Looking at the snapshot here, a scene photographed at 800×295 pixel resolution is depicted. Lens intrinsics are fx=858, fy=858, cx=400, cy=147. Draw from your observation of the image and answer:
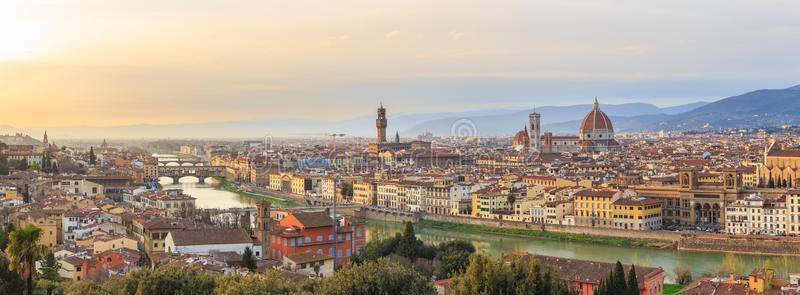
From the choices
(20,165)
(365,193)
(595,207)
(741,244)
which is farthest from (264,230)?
(20,165)

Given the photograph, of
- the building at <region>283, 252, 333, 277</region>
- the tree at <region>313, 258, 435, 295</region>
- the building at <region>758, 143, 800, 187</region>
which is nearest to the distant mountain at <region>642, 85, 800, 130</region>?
the building at <region>758, 143, 800, 187</region>

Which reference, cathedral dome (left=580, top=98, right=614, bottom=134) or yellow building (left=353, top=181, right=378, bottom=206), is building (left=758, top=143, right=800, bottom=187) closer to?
yellow building (left=353, top=181, right=378, bottom=206)

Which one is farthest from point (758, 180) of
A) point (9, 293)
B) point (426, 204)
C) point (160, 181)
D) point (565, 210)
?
point (160, 181)

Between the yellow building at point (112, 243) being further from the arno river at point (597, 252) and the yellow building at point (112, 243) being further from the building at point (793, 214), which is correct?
the building at point (793, 214)

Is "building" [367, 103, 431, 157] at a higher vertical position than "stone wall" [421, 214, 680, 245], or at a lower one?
higher

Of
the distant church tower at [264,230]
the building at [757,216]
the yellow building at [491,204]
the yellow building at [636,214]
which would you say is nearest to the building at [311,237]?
the distant church tower at [264,230]

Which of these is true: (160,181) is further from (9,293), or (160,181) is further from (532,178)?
(9,293)
